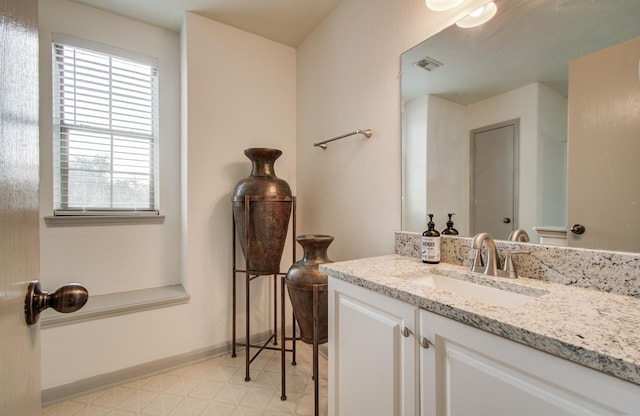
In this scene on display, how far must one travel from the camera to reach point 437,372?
2.49 ft

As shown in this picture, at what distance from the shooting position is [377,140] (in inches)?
64.9

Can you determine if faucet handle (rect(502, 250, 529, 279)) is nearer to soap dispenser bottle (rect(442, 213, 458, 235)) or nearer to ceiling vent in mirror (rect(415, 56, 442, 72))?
soap dispenser bottle (rect(442, 213, 458, 235))

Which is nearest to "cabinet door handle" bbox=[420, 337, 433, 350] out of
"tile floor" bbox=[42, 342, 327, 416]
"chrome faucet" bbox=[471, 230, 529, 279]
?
"chrome faucet" bbox=[471, 230, 529, 279]

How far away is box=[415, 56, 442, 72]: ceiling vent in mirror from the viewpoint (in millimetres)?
1349

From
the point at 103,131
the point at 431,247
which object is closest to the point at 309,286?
the point at 431,247

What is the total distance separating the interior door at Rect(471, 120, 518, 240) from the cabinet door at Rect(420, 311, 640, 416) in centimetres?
59

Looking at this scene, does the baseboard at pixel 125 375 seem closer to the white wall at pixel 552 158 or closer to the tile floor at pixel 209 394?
the tile floor at pixel 209 394

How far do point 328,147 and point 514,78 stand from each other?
3.95ft

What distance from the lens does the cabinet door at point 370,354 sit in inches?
33.6

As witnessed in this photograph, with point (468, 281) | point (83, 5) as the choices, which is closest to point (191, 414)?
point (468, 281)

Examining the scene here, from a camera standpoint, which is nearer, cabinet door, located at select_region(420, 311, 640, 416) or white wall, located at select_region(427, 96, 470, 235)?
cabinet door, located at select_region(420, 311, 640, 416)

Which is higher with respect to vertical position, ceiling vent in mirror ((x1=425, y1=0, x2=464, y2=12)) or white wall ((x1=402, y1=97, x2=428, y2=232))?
ceiling vent in mirror ((x1=425, y1=0, x2=464, y2=12))

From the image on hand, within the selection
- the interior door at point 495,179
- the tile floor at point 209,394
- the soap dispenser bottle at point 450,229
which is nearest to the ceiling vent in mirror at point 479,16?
the interior door at point 495,179

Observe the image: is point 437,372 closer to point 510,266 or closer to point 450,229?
point 510,266
